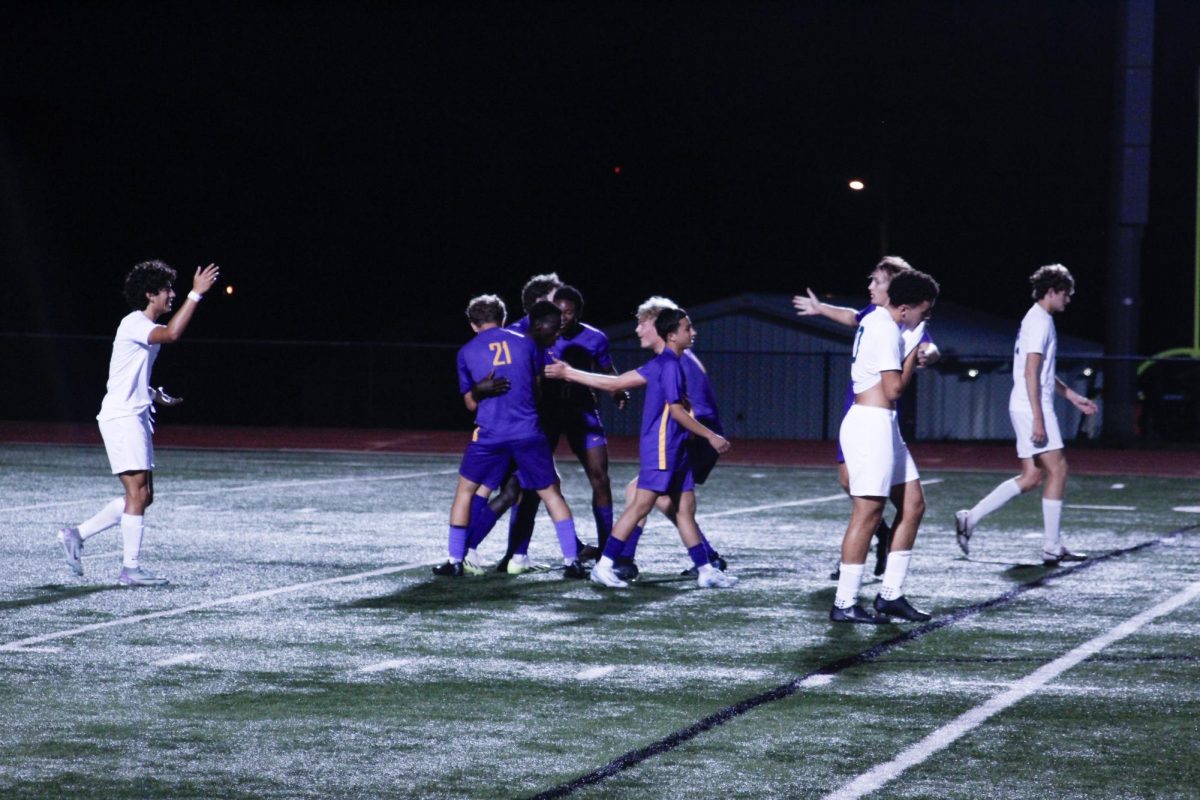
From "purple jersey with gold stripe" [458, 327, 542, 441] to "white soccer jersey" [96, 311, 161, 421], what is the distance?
74.9 inches

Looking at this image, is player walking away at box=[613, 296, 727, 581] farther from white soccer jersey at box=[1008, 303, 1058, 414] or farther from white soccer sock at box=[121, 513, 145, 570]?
white soccer sock at box=[121, 513, 145, 570]

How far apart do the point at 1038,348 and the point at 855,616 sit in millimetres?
3483

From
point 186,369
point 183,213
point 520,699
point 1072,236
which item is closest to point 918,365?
point 520,699

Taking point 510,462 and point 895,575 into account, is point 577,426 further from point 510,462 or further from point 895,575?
point 895,575

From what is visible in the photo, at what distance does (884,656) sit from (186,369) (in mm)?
29681

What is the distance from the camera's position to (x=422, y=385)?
37.1 meters

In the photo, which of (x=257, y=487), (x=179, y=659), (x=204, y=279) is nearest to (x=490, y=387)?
(x=204, y=279)

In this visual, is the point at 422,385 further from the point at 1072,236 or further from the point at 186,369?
the point at 1072,236

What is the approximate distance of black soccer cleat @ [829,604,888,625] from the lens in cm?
938

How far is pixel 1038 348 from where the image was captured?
39.7 feet

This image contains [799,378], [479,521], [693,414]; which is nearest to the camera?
[693,414]

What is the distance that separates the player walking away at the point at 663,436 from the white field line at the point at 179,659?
2.96 meters

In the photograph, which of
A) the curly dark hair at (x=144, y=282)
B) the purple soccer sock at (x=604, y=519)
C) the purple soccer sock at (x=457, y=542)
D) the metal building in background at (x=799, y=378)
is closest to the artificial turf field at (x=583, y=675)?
the purple soccer sock at (x=457, y=542)

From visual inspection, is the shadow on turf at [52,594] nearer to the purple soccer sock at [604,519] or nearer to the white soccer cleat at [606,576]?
the white soccer cleat at [606,576]
